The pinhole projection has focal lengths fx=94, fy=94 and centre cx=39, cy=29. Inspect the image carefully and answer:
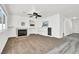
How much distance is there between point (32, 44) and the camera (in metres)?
2.08

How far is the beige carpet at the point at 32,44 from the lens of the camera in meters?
2.00

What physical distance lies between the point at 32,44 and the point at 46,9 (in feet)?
2.70

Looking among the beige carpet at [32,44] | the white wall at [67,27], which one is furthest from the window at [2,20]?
the white wall at [67,27]

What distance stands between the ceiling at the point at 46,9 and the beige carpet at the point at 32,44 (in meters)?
0.54

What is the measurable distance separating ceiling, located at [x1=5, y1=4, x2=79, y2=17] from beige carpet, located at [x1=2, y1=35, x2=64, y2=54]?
0.54 meters

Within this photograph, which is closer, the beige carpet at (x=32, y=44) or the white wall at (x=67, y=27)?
the beige carpet at (x=32, y=44)

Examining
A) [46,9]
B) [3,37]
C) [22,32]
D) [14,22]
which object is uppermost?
[46,9]

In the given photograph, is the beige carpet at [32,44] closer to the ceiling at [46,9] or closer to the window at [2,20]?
the window at [2,20]

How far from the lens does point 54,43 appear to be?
2.06m

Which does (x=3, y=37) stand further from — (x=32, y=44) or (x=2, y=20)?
(x=32, y=44)

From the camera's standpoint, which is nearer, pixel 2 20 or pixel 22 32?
pixel 2 20

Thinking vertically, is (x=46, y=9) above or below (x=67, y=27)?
above

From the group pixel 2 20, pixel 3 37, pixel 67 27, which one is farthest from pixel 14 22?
pixel 67 27

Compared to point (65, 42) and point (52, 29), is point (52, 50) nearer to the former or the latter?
point (65, 42)
